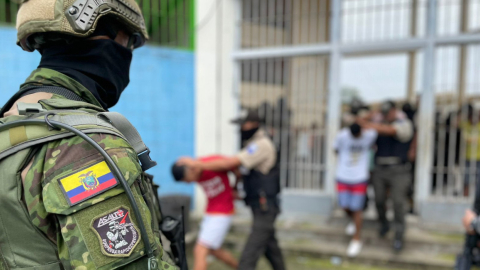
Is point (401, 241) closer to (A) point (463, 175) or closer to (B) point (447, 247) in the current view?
(B) point (447, 247)

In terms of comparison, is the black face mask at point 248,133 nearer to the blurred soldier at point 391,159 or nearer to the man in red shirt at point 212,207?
the man in red shirt at point 212,207

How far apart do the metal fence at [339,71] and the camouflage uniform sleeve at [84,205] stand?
435 cm

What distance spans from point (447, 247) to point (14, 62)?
5.27 metres

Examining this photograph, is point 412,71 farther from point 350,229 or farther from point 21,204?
point 21,204

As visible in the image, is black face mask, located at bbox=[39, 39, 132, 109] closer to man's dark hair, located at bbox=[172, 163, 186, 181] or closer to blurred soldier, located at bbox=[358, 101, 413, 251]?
man's dark hair, located at bbox=[172, 163, 186, 181]

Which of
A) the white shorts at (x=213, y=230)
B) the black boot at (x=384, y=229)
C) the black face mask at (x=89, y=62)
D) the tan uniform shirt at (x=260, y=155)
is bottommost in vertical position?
the black boot at (x=384, y=229)

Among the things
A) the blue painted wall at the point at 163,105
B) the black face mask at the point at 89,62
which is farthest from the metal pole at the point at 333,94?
the black face mask at the point at 89,62

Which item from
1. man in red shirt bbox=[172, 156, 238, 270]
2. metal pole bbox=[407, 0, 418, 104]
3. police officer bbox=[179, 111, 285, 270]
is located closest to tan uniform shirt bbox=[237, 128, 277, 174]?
police officer bbox=[179, 111, 285, 270]

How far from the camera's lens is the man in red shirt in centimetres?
335

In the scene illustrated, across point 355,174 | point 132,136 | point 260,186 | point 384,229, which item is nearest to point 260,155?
point 260,186

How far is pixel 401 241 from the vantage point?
4145mm

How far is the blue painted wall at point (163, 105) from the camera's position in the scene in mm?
4840

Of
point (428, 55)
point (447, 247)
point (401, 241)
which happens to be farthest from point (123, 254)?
point (428, 55)

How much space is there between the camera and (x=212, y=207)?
348cm
